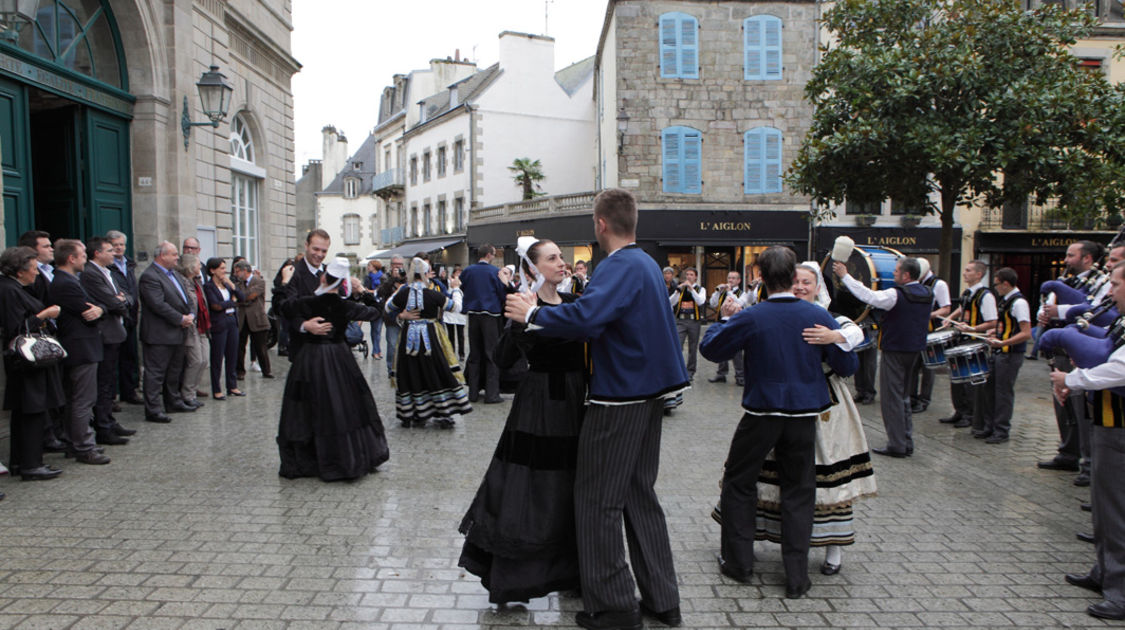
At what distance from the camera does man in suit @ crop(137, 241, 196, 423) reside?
330 inches

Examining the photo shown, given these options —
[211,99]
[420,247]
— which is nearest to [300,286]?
[211,99]

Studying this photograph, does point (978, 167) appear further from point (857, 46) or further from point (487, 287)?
point (487, 287)

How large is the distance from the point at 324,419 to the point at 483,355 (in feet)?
13.5

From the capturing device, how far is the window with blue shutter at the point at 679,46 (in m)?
24.2

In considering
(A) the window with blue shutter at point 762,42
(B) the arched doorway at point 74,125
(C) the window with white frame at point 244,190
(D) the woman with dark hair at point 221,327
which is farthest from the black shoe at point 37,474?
(A) the window with blue shutter at point 762,42

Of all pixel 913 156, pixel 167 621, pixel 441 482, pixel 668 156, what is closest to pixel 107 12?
pixel 441 482

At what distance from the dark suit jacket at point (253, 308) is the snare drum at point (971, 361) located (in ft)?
31.0

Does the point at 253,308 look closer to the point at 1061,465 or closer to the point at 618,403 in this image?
the point at 618,403

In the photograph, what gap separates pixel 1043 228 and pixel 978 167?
51.1 ft

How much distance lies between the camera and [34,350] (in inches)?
226

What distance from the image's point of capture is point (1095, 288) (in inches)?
278

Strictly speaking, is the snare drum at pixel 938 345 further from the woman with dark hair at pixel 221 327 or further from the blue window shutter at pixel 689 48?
the blue window shutter at pixel 689 48

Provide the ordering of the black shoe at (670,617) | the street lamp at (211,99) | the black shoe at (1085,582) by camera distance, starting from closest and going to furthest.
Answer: the black shoe at (670,617)
the black shoe at (1085,582)
the street lamp at (211,99)

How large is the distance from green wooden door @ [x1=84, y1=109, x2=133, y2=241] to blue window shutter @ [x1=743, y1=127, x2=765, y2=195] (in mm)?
19127
